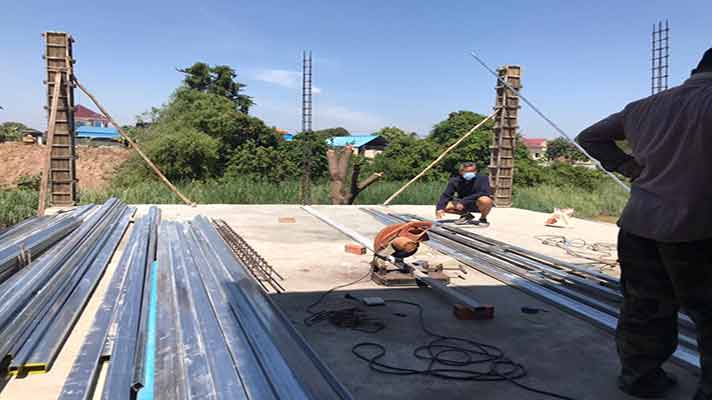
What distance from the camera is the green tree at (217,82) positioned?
27891mm

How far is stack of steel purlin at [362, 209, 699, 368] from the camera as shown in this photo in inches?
149

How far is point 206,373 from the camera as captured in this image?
262cm

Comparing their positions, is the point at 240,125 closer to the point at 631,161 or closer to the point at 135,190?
the point at 135,190

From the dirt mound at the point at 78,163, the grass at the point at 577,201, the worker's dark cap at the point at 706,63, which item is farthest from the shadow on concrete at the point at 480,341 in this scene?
the dirt mound at the point at 78,163

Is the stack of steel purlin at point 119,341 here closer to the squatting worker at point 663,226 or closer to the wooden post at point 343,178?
the squatting worker at point 663,226

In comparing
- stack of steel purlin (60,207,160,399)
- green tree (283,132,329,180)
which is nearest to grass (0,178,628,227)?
stack of steel purlin (60,207,160,399)

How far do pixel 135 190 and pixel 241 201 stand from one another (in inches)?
106

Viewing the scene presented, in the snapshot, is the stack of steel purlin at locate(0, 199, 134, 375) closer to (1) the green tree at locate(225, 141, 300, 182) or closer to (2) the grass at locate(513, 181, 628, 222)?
(2) the grass at locate(513, 181, 628, 222)

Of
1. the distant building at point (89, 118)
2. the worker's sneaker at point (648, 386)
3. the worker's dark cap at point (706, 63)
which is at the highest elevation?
the distant building at point (89, 118)

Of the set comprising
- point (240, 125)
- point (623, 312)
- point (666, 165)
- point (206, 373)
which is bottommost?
point (206, 373)

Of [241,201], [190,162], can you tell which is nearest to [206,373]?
[241,201]

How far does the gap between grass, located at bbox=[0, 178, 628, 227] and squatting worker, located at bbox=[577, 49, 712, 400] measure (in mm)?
11088

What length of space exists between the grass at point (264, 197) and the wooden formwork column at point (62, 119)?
78.6 inches

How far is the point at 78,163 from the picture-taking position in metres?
27.6
